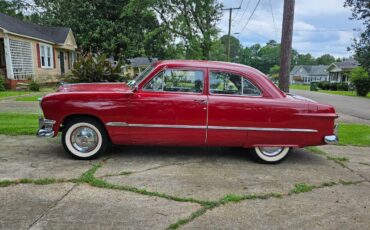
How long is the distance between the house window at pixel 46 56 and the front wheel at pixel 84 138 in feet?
64.3

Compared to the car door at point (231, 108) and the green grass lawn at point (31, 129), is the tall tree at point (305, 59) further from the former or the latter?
the car door at point (231, 108)

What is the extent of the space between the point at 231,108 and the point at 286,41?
3.44m

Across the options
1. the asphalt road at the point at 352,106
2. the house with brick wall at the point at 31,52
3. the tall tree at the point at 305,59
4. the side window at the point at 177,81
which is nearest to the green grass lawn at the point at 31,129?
the side window at the point at 177,81

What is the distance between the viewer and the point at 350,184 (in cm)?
460

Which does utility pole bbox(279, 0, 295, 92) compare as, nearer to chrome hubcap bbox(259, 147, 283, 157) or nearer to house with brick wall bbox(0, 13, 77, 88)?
chrome hubcap bbox(259, 147, 283, 157)

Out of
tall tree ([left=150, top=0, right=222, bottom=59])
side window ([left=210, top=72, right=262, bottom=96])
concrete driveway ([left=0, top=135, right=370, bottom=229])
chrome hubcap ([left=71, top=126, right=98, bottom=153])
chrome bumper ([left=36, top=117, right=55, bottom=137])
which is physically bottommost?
concrete driveway ([left=0, top=135, right=370, bottom=229])

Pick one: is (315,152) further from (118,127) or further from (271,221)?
(118,127)

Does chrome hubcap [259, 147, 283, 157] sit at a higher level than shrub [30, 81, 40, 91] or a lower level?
lower

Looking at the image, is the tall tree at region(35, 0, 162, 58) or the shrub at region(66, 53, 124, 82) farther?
the tall tree at region(35, 0, 162, 58)

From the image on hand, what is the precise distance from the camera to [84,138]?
5.25 meters

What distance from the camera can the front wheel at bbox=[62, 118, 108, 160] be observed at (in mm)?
5188

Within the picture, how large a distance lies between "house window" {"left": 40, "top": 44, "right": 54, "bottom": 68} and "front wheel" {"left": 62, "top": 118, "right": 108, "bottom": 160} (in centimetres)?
1961

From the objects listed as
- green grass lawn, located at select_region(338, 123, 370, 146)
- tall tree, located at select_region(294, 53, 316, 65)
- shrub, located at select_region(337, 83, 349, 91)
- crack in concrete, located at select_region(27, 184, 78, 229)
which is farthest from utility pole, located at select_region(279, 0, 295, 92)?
tall tree, located at select_region(294, 53, 316, 65)

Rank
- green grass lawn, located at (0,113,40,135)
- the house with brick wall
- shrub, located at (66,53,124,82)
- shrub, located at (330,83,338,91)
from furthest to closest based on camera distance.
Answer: shrub, located at (330,83,338,91) < the house with brick wall < shrub, located at (66,53,124,82) < green grass lawn, located at (0,113,40,135)
